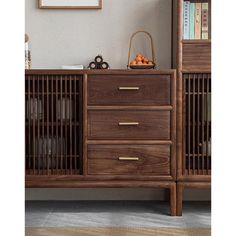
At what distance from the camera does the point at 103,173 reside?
9.66 feet

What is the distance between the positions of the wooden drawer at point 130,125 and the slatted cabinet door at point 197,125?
137 millimetres

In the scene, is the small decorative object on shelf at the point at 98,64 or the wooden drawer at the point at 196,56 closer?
the wooden drawer at the point at 196,56

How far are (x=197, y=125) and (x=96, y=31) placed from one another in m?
0.98

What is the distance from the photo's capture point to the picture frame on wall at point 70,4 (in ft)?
11.1

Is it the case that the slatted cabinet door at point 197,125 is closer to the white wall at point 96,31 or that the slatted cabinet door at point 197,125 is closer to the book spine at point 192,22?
the book spine at point 192,22

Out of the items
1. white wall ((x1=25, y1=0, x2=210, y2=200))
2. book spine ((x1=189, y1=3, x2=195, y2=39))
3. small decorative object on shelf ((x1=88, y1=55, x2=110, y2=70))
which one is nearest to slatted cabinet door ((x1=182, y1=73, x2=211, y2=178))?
book spine ((x1=189, y1=3, x2=195, y2=39))

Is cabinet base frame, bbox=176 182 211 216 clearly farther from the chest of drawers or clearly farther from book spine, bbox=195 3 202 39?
book spine, bbox=195 3 202 39

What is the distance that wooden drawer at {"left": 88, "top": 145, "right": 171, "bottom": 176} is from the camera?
2.93 m

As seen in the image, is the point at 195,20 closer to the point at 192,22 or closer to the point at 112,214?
the point at 192,22

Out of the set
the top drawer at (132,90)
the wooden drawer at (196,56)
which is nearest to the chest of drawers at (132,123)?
the top drawer at (132,90)

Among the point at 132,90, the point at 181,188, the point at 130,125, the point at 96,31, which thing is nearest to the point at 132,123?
the point at 130,125

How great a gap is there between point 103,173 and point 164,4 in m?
1.24
